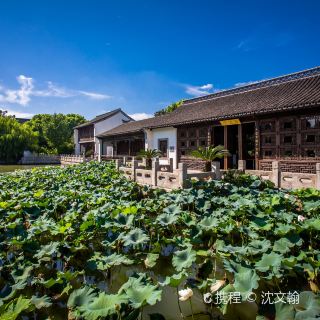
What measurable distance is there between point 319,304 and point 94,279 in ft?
8.52

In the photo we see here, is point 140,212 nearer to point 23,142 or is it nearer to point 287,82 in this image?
point 287,82

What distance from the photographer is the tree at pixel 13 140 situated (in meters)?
30.5

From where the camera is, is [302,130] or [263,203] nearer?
[263,203]

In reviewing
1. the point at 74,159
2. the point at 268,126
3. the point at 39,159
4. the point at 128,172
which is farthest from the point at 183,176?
the point at 39,159

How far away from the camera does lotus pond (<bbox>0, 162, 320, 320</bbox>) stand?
7.70ft

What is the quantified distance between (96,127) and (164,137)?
46.7 feet

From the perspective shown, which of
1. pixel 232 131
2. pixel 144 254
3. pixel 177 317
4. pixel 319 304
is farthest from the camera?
pixel 232 131

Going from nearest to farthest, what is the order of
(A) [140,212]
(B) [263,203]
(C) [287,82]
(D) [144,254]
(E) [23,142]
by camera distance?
1. (D) [144,254]
2. (B) [263,203]
3. (A) [140,212]
4. (C) [287,82]
5. (E) [23,142]

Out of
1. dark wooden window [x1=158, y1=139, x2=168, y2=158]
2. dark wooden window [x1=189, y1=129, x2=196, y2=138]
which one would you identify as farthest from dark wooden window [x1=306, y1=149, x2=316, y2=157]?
dark wooden window [x1=158, y1=139, x2=168, y2=158]

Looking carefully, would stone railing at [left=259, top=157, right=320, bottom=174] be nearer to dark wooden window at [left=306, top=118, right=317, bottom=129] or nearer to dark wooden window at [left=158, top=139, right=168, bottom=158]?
dark wooden window at [left=306, top=118, right=317, bottom=129]

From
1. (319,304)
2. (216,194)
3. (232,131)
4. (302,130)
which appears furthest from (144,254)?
(232,131)

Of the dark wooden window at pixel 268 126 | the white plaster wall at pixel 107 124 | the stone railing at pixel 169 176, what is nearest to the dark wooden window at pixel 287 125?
the dark wooden window at pixel 268 126

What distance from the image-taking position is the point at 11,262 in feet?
11.8

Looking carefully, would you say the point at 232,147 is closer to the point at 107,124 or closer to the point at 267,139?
the point at 267,139
